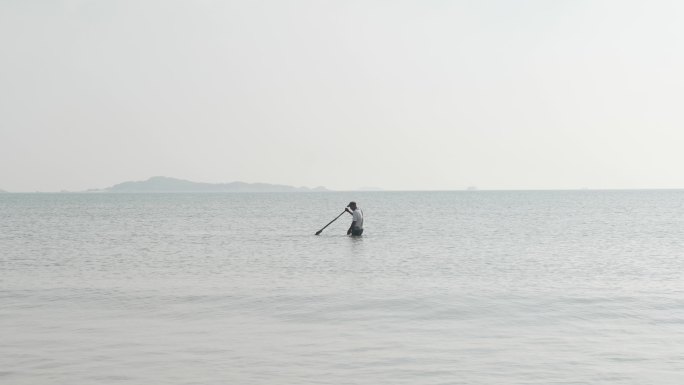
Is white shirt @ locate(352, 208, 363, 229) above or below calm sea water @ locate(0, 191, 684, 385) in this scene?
above

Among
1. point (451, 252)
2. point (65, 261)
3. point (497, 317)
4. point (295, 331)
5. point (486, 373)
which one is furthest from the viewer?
point (451, 252)

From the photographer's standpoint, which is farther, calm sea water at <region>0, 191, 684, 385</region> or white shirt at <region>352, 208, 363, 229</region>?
white shirt at <region>352, 208, 363, 229</region>

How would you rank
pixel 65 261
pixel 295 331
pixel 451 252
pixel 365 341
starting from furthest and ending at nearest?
pixel 451 252, pixel 65 261, pixel 295 331, pixel 365 341

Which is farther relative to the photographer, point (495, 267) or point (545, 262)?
point (545, 262)

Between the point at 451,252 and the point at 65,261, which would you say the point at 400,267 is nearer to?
the point at 451,252

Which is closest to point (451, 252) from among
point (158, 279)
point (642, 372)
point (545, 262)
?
point (545, 262)

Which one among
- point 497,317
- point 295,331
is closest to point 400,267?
point 497,317

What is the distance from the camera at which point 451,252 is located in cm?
3619

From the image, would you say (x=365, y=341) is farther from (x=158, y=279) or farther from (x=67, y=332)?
(x=158, y=279)

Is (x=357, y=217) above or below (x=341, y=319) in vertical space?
above

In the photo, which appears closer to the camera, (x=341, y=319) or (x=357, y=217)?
(x=341, y=319)

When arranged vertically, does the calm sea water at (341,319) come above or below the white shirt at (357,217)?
below

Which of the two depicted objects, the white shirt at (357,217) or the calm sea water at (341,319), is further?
the white shirt at (357,217)

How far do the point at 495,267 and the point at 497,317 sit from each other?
12.4 meters
